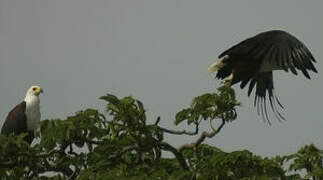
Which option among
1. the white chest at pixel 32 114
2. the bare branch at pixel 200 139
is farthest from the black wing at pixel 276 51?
the white chest at pixel 32 114

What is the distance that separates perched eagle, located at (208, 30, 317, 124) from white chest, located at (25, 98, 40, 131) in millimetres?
3262

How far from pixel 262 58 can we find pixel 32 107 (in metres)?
4.26

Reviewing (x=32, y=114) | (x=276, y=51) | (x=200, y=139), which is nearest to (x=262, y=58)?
(x=276, y=51)

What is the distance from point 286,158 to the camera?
6.66m

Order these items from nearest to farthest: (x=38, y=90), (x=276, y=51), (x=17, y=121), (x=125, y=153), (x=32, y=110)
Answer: (x=125, y=153), (x=276, y=51), (x=17, y=121), (x=32, y=110), (x=38, y=90)

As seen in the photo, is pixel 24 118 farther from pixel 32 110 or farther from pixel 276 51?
pixel 276 51

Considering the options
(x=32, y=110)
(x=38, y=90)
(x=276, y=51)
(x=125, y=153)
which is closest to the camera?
(x=125, y=153)

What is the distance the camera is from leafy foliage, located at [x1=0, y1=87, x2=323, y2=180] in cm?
576

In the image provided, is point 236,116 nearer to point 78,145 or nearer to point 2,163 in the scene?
point 78,145

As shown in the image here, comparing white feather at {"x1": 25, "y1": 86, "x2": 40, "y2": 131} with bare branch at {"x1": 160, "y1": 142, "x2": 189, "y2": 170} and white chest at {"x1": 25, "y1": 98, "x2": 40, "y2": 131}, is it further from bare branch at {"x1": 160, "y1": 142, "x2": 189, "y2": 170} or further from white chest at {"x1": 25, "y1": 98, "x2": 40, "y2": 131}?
bare branch at {"x1": 160, "y1": 142, "x2": 189, "y2": 170}

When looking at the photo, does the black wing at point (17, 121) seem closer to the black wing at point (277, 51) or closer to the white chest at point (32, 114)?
the white chest at point (32, 114)

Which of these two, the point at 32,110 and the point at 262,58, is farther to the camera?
the point at 32,110

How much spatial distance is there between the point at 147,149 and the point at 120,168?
0.51 meters

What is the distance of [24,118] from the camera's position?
947 centimetres
